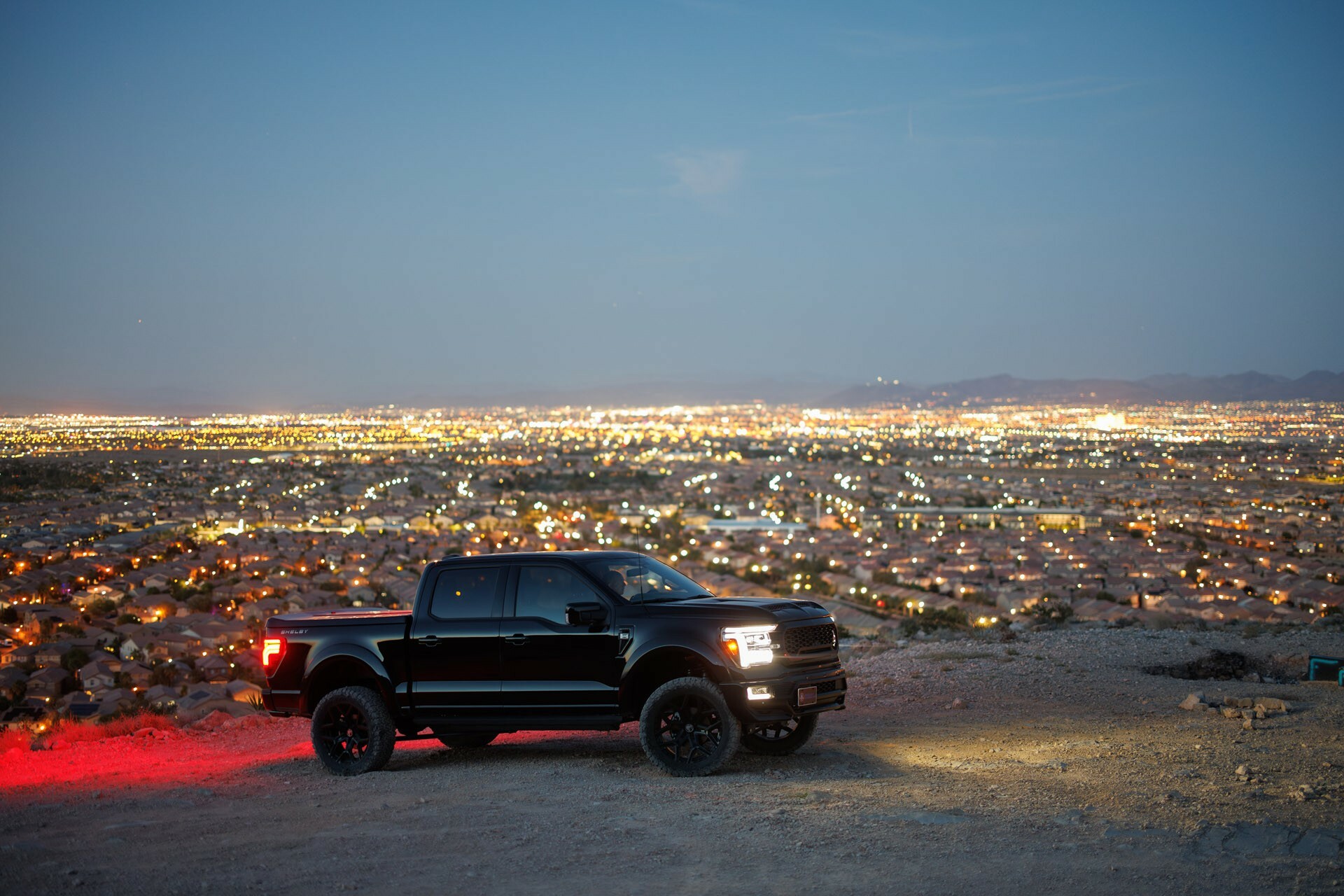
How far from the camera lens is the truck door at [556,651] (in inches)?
353

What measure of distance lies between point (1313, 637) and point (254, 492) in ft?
235

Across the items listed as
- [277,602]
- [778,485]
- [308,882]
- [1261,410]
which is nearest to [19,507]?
[277,602]

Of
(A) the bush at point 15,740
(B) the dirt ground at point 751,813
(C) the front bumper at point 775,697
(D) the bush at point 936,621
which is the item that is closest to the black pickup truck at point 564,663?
(C) the front bumper at point 775,697

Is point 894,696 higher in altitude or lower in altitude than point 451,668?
lower

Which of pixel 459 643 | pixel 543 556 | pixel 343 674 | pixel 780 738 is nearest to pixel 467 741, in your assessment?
pixel 343 674

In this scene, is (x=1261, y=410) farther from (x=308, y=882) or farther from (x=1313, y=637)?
(x=308, y=882)

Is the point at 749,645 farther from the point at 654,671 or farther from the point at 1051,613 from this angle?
the point at 1051,613

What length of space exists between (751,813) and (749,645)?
159cm

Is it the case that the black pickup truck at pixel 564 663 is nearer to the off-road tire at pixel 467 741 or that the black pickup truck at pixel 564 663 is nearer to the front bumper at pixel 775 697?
the front bumper at pixel 775 697

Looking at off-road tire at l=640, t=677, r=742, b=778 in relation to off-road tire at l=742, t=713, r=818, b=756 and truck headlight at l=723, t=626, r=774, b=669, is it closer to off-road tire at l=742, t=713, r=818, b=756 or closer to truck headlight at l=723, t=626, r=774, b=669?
truck headlight at l=723, t=626, r=774, b=669

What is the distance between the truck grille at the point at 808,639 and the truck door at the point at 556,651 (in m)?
1.35

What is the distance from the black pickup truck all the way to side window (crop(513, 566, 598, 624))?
0.01 metres

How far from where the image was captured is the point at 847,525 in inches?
2640

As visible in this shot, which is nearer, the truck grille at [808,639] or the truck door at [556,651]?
the truck grille at [808,639]
